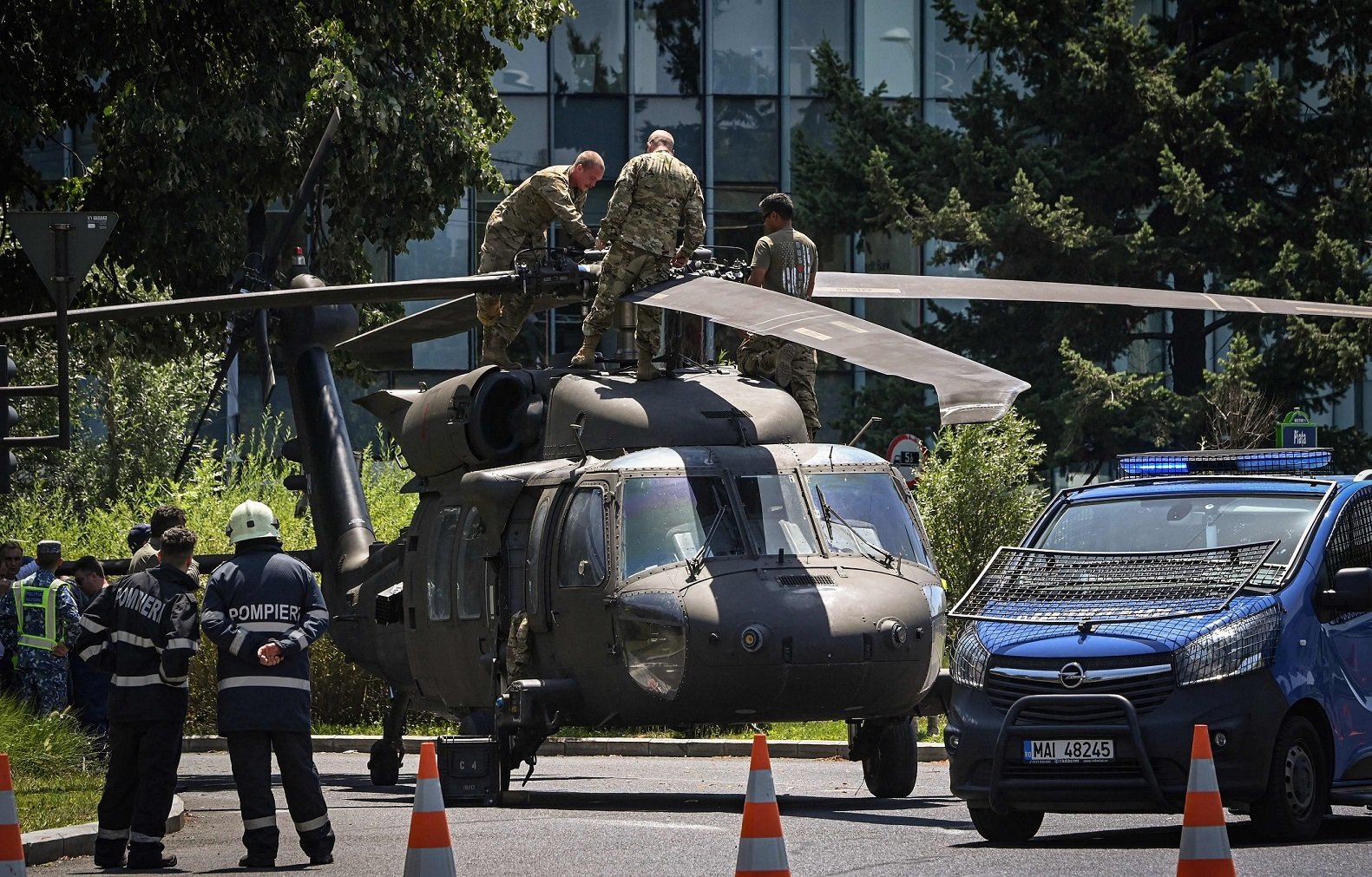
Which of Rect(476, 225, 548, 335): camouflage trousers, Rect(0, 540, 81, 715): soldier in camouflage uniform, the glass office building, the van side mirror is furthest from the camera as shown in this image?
the glass office building

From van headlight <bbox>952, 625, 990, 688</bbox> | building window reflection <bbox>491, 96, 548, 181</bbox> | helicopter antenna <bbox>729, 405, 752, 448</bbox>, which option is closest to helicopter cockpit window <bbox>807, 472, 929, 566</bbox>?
helicopter antenna <bbox>729, 405, 752, 448</bbox>

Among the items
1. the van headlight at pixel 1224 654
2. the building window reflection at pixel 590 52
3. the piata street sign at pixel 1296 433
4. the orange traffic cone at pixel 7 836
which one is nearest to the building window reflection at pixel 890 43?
the building window reflection at pixel 590 52

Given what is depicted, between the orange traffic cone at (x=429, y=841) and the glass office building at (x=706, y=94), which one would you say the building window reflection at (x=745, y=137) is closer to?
the glass office building at (x=706, y=94)

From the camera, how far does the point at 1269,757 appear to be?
10.1 meters

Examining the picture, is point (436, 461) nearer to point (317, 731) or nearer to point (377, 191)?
point (377, 191)

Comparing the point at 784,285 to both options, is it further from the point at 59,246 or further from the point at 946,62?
the point at 946,62

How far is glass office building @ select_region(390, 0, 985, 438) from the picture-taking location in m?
37.2

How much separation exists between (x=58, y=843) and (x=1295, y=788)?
6.39 metres

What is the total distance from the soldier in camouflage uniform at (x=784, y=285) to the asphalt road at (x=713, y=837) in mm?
2771

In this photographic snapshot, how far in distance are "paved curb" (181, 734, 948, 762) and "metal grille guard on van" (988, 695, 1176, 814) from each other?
7545 mm

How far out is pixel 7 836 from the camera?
8.12 m

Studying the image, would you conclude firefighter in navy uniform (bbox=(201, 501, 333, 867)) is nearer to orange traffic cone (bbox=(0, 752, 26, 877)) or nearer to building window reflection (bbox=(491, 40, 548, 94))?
orange traffic cone (bbox=(0, 752, 26, 877))

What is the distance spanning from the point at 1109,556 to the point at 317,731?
40.4 feet

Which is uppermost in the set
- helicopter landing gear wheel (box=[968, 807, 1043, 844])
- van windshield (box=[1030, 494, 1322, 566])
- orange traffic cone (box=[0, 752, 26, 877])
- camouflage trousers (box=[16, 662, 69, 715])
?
van windshield (box=[1030, 494, 1322, 566])
